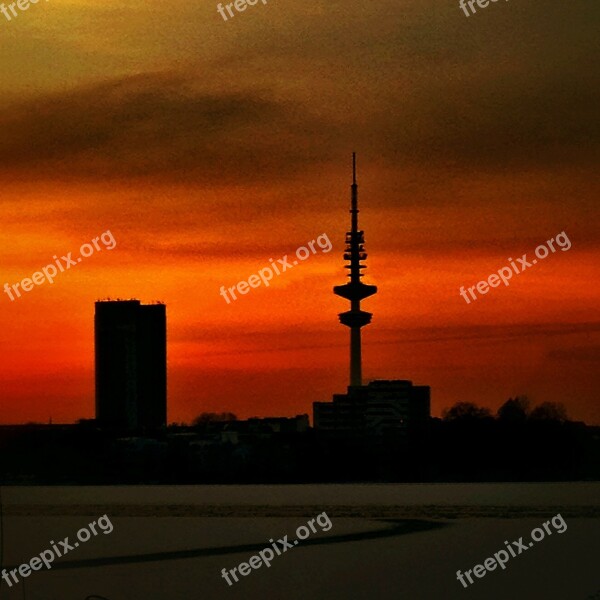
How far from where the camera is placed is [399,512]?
175375 mm

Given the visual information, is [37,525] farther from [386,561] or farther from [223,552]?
[386,561]

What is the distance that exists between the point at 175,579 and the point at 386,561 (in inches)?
634

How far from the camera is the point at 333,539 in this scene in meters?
128

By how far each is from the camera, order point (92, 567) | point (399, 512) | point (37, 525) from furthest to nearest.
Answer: point (399, 512) → point (37, 525) → point (92, 567)

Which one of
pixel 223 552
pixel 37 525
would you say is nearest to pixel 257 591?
pixel 223 552

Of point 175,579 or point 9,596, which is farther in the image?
point 175,579

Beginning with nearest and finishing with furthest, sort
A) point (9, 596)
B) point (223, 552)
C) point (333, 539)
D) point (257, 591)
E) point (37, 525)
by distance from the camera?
point (9, 596)
point (257, 591)
point (223, 552)
point (333, 539)
point (37, 525)

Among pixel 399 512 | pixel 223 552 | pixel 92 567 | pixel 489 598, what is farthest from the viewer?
pixel 399 512

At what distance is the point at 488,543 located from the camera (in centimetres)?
11806

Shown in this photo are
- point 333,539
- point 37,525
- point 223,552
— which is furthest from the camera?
point 37,525

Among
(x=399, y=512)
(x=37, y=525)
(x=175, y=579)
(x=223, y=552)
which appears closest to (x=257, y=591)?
(x=175, y=579)

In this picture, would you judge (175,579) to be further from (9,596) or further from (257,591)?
(9,596)

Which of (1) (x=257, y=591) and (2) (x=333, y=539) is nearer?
(1) (x=257, y=591)

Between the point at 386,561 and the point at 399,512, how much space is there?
71663 mm
